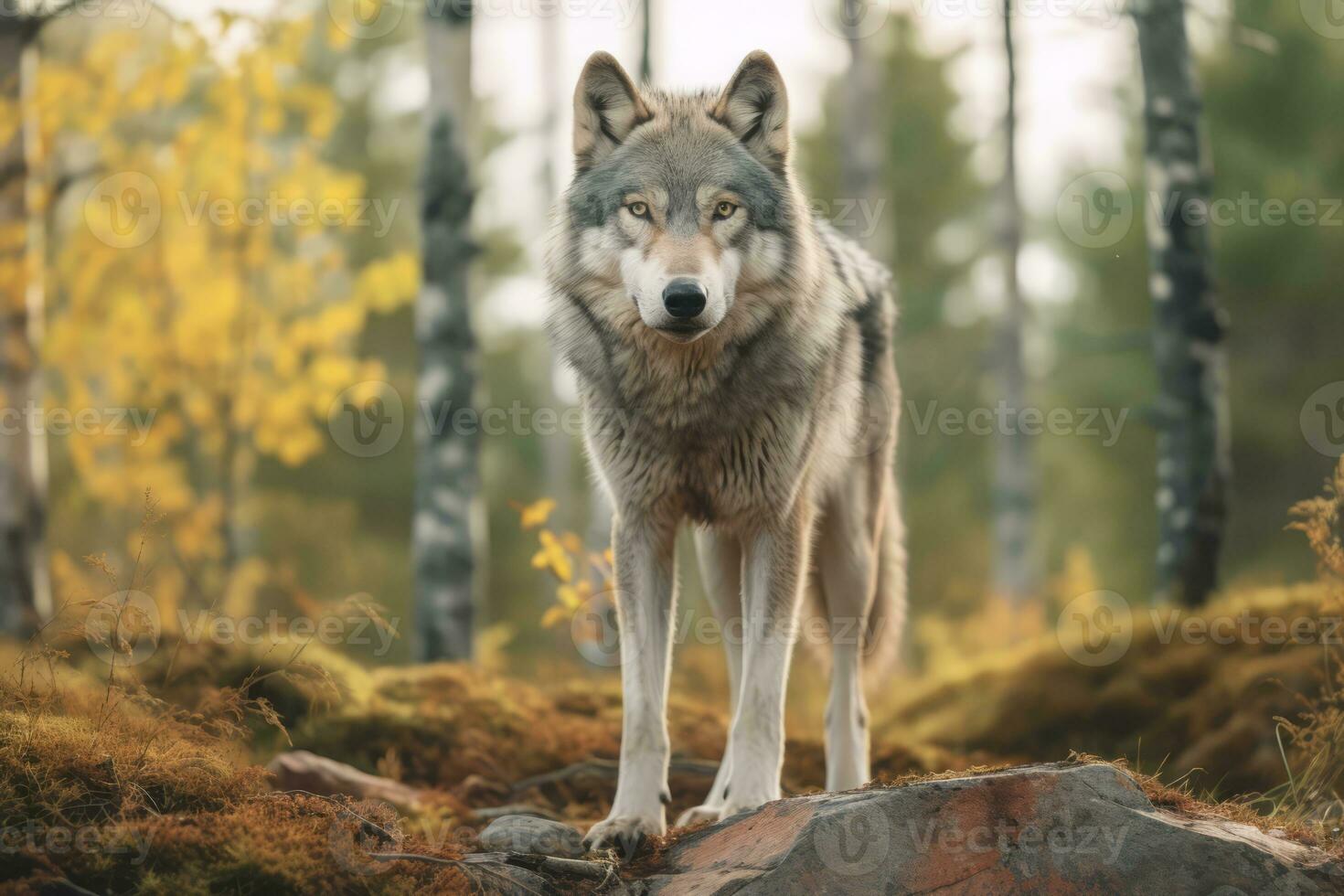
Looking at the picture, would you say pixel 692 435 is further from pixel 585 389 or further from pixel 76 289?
pixel 76 289

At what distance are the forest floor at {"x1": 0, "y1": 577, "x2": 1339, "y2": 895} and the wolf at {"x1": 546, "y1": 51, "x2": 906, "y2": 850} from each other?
2.32 ft

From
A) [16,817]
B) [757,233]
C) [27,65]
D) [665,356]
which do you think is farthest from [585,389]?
[27,65]

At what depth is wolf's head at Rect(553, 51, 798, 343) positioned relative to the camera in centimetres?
352

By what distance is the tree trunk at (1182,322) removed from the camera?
22.2 ft

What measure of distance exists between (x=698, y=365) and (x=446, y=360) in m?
3.23

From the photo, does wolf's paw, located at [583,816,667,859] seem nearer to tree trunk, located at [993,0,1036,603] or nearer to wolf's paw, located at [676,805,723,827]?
wolf's paw, located at [676,805,723,827]

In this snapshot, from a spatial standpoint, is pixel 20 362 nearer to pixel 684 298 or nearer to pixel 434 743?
pixel 434 743

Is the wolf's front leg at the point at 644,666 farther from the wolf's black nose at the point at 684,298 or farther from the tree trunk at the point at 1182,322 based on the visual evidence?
the tree trunk at the point at 1182,322

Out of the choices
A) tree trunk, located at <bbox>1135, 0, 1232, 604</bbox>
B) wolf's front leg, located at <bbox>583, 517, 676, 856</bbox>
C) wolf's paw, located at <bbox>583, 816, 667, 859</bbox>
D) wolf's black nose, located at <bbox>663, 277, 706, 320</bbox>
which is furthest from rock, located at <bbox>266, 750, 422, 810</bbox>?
tree trunk, located at <bbox>1135, 0, 1232, 604</bbox>

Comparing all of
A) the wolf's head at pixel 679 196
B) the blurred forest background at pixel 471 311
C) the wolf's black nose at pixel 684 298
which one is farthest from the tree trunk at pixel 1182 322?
the wolf's black nose at pixel 684 298

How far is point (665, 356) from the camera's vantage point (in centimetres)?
388

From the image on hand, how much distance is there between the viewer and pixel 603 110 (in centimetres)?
407

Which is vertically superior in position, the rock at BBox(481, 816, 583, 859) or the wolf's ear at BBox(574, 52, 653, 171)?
the wolf's ear at BBox(574, 52, 653, 171)

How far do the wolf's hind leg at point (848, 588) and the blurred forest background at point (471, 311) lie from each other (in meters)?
1.47
